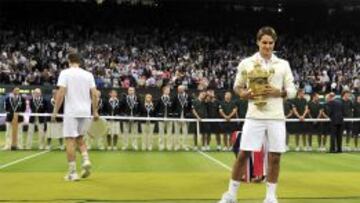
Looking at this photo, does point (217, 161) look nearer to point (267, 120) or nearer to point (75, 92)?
point (75, 92)

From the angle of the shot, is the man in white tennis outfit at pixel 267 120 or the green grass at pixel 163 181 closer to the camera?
the man in white tennis outfit at pixel 267 120

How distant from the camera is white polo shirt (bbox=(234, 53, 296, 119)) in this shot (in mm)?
9328

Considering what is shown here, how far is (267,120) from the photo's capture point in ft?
30.5

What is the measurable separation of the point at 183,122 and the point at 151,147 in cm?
136

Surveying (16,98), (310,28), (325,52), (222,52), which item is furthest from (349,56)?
(16,98)

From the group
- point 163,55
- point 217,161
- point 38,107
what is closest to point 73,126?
point 217,161

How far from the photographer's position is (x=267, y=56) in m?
9.48

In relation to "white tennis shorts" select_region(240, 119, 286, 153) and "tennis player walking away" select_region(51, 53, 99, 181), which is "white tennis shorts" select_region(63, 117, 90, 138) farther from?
"white tennis shorts" select_region(240, 119, 286, 153)

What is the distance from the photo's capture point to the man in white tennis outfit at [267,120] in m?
9.30

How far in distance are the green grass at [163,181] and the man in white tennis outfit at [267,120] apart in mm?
932

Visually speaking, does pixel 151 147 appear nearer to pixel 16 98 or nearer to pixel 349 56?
pixel 16 98

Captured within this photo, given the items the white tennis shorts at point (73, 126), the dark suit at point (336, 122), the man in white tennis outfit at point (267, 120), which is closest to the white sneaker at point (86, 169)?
the white tennis shorts at point (73, 126)

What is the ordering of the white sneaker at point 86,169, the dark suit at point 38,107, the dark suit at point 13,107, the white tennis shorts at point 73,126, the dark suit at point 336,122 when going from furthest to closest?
the dark suit at point 336,122, the dark suit at point 38,107, the dark suit at point 13,107, the white sneaker at point 86,169, the white tennis shorts at point 73,126

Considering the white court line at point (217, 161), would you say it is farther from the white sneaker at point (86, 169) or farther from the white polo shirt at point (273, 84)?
the white polo shirt at point (273, 84)
